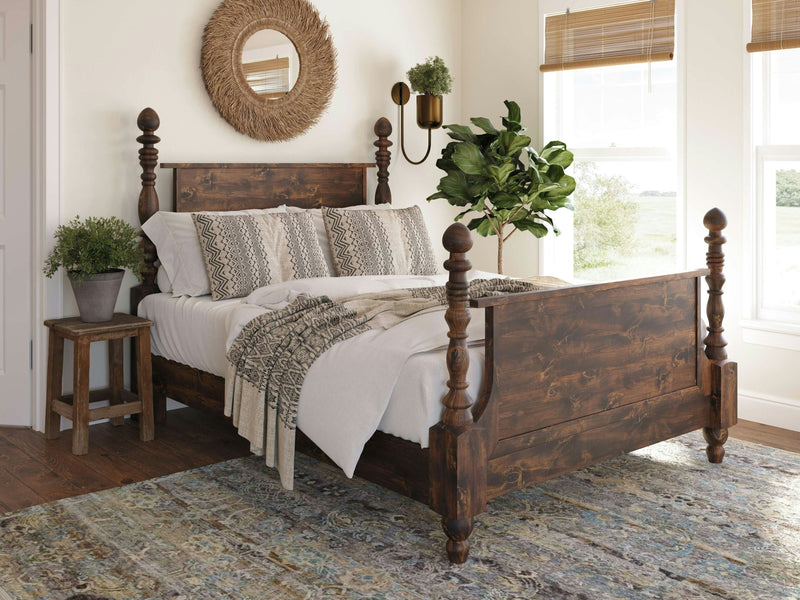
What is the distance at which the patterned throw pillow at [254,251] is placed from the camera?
157 inches

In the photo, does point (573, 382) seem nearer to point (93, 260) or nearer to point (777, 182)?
point (777, 182)

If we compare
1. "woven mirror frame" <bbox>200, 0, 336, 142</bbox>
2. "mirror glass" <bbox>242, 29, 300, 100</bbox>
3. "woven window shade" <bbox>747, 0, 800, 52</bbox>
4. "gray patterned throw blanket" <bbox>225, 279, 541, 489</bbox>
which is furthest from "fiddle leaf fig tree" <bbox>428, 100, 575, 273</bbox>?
"gray patterned throw blanket" <bbox>225, 279, 541, 489</bbox>

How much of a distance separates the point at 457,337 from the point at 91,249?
1.98 metres

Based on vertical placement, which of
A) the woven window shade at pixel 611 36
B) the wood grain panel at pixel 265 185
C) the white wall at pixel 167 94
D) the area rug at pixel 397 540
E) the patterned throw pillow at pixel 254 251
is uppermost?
the woven window shade at pixel 611 36

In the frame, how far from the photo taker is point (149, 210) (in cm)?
427

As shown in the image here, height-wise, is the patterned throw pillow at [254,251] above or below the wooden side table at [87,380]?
above

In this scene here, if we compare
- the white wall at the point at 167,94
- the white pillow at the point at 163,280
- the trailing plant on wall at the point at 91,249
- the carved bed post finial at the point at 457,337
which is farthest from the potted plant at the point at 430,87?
the carved bed post finial at the point at 457,337

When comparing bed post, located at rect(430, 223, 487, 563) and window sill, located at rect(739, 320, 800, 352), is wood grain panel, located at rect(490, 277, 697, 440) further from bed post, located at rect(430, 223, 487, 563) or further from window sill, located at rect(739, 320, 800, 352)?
window sill, located at rect(739, 320, 800, 352)

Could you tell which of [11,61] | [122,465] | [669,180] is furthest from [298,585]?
[669,180]

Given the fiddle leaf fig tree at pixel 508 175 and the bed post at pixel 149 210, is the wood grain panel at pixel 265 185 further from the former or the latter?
the fiddle leaf fig tree at pixel 508 175

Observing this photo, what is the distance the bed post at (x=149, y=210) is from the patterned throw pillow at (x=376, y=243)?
88 cm

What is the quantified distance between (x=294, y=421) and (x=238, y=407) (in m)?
0.41

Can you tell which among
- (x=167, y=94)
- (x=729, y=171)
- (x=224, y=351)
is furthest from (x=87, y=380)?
(x=729, y=171)

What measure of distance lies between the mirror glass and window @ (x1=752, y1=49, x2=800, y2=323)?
2422mm
